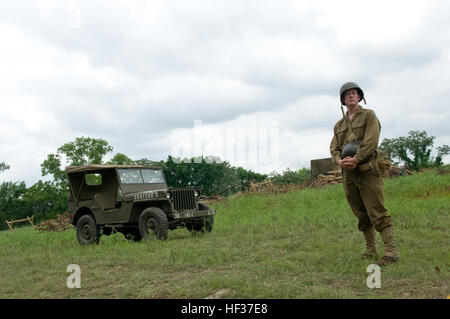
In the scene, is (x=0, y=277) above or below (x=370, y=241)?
below

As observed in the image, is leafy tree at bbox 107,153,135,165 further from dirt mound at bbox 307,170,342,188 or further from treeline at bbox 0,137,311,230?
dirt mound at bbox 307,170,342,188

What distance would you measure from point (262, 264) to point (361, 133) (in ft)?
7.57

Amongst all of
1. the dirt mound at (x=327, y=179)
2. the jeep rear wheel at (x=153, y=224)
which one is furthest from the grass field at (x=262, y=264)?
the dirt mound at (x=327, y=179)

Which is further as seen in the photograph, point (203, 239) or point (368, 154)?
point (203, 239)

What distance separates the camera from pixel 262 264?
631 cm

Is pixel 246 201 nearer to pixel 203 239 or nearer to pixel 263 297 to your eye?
pixel 203 239

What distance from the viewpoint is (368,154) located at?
5684 mm

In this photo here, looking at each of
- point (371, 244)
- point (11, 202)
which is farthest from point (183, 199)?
point (11, 202)

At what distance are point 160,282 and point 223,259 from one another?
60.4 inches

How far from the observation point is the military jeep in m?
10.2

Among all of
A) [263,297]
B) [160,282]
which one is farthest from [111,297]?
[263,297]

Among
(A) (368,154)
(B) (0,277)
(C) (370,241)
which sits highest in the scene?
(A) (368,154)

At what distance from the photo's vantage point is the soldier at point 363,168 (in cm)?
574
